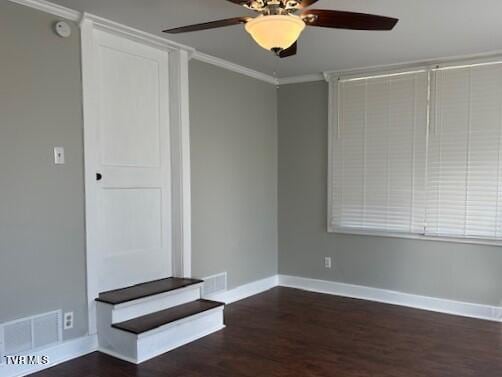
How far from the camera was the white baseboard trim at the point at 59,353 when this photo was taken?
2821mm

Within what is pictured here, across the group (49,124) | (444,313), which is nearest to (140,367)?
(49,124)

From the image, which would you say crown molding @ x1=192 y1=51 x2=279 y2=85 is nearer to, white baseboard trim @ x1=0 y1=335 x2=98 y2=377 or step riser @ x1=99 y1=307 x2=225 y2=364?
step riser @ x1=99 y1=307 x2=225 y2=364

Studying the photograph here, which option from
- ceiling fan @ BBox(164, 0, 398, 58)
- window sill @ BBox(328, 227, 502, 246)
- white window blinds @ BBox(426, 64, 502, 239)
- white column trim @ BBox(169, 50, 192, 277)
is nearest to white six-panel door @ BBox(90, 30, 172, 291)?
white column trim @ BBox(169, 50, 192, 277)

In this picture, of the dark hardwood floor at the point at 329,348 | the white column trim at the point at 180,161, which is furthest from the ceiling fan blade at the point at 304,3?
the dark hardwood floor at the point at 329,348

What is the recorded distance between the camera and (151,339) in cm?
321

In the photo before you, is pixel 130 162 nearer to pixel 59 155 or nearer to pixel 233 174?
pixel 59 155

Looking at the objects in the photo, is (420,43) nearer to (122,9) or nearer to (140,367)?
(122,9)

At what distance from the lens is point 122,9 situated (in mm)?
3080

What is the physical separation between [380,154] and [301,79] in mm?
1270

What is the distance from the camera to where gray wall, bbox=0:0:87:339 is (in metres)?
2.83

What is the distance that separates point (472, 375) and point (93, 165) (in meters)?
3.01

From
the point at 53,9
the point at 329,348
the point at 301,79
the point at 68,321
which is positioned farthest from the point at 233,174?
the point at 53,9

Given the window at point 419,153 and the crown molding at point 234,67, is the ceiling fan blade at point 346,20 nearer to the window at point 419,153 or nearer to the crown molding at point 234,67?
the crown molding at point 234,67

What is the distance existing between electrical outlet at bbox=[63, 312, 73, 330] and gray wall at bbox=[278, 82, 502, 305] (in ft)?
9.04
